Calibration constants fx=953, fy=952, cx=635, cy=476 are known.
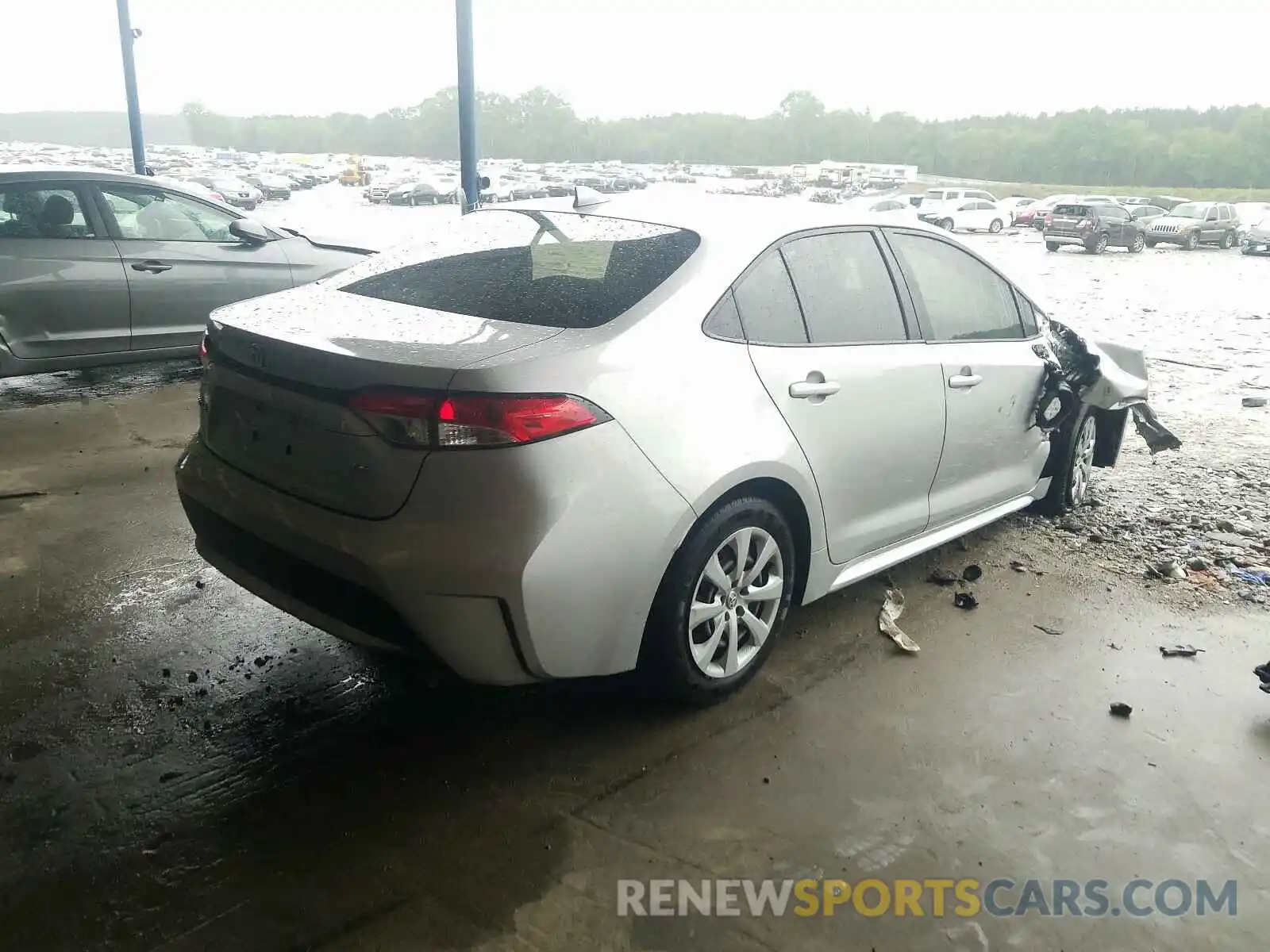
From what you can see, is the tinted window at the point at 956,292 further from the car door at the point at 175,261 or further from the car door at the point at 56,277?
the car door at the point at 56,277

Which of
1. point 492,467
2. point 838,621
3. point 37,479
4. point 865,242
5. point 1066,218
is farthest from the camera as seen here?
point 1066,218

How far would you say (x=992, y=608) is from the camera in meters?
3.78

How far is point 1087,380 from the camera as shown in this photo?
4488 millimetres

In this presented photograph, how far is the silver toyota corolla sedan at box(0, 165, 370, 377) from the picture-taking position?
5.86 m

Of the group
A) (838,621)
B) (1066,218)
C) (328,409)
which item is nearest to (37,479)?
(328,409)

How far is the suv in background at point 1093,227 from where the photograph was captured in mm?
22594

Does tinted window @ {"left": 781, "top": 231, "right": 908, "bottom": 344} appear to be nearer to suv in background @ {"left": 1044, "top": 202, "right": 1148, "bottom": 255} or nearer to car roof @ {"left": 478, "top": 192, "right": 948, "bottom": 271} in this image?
car roof @ {"left": 478, "top": 192, "right": 948, "bottom": 271}

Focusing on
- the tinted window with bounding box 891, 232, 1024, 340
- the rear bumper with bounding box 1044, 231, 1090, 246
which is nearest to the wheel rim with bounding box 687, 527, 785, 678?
the tinted window with bounding box 891, 232, 1024, 340

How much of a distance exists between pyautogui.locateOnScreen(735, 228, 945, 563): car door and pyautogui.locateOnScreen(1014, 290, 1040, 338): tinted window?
92cm

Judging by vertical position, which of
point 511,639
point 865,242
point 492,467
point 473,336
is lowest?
point 511,639

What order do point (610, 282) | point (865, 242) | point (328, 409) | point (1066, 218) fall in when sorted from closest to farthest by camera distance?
1. point (328, 409)
2. point (610, 282)
3. point (865, 242)
4. point (1066, 218)

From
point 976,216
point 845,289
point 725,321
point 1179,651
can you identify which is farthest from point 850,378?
point 976,216

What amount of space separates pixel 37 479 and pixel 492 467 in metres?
3.72

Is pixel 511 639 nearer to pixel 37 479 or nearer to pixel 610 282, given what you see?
pixel 610 282
